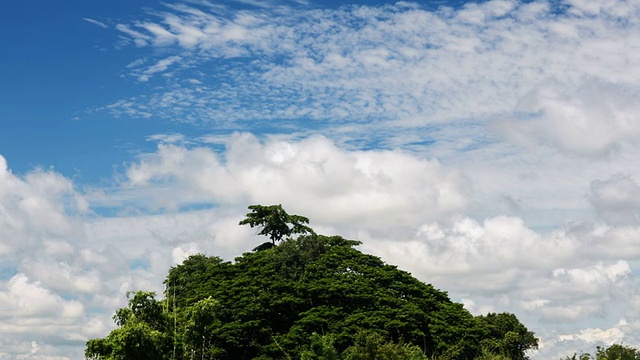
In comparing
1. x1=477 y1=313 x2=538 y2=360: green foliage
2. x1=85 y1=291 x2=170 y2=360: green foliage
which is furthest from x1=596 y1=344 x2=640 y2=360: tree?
x1=85 y1=291 x2=170 y2=360: green foliage

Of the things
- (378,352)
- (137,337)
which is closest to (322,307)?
(378,352)

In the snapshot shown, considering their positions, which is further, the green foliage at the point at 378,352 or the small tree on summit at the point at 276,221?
the small tree on summit at the point at 276,221

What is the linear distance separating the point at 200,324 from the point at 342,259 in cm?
2760

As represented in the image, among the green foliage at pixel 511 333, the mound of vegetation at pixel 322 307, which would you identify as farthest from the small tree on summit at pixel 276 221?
the green foliage at pixel 511 333

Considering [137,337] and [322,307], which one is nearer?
[137,337]

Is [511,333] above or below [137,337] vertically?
above

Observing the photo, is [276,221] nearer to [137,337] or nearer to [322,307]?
[322,307]

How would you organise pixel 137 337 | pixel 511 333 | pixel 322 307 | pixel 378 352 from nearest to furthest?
pixel 137 337 → pixel 378 352 → pixel 322 307 → pixel 511 333

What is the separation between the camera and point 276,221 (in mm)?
78625

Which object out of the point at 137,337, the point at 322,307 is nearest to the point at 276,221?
the point at 322,307

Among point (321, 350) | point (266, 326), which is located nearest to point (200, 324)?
point (321, 350)

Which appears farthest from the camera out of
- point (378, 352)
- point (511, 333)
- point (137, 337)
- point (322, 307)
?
point (511, 333)

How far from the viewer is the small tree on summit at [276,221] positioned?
78.8m

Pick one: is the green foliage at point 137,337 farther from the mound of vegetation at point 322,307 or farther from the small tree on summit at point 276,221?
the small tree on summit at point 276,221
